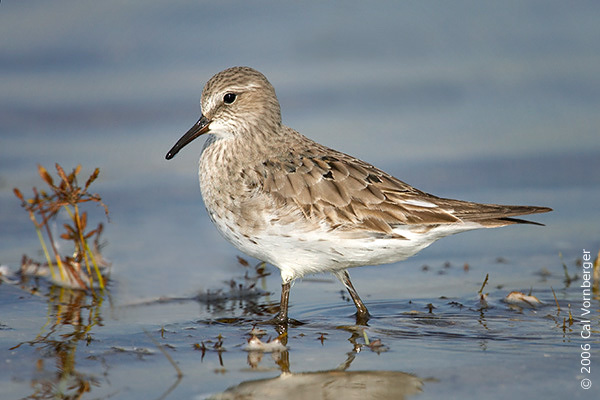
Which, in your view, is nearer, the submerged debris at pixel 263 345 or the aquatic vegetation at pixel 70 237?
the submerged debris at pixel 263 345

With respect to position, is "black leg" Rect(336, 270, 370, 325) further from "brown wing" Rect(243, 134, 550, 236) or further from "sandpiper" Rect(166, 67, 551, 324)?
"brown wing" Rect(243, 134, 550, 236)

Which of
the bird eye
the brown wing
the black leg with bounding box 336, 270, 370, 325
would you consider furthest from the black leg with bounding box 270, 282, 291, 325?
the bird eye

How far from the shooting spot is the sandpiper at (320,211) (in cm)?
666

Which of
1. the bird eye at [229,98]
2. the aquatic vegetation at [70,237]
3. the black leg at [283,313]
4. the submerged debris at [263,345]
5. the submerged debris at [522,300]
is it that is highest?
the bird eye at [229,98]

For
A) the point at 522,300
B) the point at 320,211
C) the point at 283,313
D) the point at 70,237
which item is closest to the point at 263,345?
the point at 283,313

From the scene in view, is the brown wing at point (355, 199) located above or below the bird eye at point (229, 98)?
below

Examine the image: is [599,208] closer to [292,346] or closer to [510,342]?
[510,342]

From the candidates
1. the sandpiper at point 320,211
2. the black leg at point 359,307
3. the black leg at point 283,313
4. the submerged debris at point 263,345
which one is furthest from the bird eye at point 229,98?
the submerged debris at point 263,345

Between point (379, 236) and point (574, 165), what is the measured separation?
610cm

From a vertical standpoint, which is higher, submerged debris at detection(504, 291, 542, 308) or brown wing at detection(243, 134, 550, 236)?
brown wing at detection(243, 134, 550, 236)

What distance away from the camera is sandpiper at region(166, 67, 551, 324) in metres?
6.66

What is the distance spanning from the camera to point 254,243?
22.3 feet

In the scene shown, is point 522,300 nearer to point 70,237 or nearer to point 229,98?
point 229,98

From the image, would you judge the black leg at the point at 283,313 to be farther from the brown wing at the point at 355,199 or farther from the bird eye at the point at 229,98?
the bird eye at the point at 229,98
